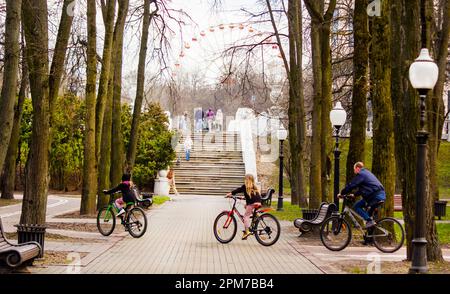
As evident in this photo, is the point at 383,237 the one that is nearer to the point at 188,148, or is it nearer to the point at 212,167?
the point at 212,167

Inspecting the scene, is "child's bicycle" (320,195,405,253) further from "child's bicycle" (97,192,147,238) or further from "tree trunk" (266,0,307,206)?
"tree trunk" (266,0,307,206)

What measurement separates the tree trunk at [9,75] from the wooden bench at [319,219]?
22.7 ft

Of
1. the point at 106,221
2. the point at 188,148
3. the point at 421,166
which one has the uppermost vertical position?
the point at 188,148

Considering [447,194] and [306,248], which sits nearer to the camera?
[306,248]

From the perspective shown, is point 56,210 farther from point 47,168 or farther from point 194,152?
point 194,152

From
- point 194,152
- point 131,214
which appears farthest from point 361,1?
point 194,152

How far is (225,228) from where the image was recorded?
58.7 ft

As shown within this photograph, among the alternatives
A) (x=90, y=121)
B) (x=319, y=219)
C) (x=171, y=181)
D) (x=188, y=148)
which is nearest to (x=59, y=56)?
(x=90, y=121)

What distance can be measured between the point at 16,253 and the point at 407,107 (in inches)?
268

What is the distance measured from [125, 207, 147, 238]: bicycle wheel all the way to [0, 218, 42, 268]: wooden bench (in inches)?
252
